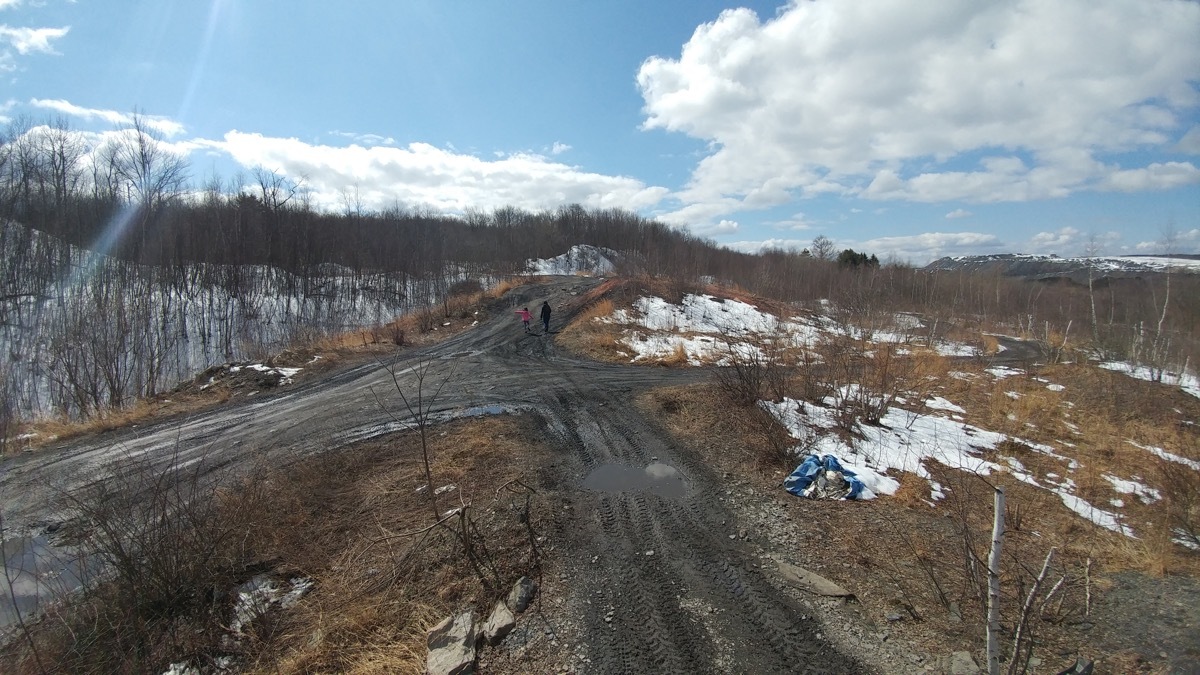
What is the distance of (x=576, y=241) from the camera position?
68062 millimetres

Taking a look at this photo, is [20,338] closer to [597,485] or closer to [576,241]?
[597,485]

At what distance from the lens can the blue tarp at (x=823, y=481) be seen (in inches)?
249

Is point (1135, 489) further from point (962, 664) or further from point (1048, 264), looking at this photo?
point (1048, 264)

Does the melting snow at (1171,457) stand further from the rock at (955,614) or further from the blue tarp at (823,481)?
the rock at (955,614)

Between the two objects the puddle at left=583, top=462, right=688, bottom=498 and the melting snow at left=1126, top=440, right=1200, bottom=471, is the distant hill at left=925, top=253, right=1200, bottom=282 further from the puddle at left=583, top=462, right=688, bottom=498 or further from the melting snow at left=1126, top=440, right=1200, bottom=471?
the puddle at left=583, top=462, right=688, bottom=498

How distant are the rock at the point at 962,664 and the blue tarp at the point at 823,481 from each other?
110 inches

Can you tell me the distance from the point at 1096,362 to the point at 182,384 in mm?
32209

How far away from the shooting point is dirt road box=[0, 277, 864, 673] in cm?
375

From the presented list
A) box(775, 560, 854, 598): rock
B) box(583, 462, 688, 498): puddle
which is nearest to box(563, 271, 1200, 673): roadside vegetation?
box(775, 560, 854, 598): rock

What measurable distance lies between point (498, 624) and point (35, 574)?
15.3 ft

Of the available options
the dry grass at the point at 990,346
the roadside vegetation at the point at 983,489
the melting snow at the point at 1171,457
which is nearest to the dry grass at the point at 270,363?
the roadside vegetation at the point at 983,489

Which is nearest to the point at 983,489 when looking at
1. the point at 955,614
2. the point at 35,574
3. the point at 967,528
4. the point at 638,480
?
the point at 955,614

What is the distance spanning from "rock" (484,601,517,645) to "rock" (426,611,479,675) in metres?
0.11

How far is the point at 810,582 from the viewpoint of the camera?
4.49 meters
